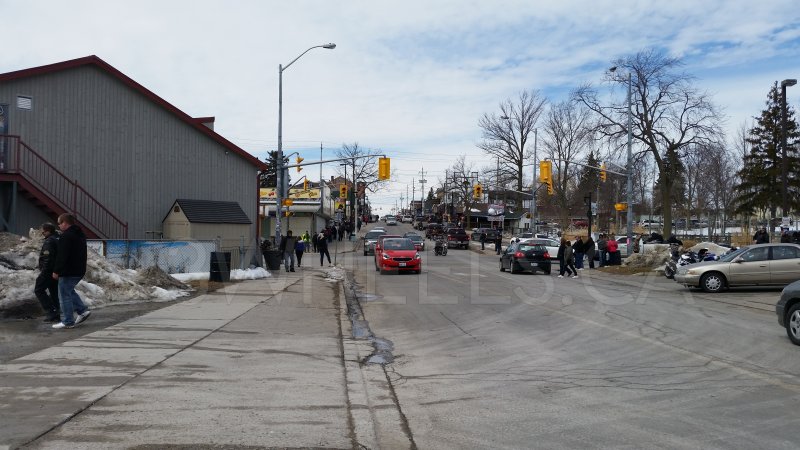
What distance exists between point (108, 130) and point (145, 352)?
18.9m

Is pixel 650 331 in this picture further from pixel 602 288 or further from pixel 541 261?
pixel 541 261

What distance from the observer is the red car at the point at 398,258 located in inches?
1069

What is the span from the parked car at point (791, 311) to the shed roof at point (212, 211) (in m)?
21.7

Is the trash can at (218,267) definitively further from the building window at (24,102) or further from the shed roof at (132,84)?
the shed roof at (132,84)

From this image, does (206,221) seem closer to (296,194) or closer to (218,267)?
(218,267)

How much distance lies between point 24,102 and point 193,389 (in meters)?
20.1

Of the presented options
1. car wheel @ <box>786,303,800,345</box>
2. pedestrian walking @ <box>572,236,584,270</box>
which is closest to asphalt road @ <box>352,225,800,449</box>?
car wheel @ <box>786,303,800,345</box>

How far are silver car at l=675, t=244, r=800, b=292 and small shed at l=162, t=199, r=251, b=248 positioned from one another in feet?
54.6

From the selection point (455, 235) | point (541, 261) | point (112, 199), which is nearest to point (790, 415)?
point (541, 261)

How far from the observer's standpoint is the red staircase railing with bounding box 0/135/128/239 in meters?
21.3

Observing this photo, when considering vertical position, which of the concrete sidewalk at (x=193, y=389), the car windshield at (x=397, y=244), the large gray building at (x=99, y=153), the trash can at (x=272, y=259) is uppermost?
the large gray building at (x=99, y=153)

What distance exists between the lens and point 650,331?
11.9 meters

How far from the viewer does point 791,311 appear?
34.2 feet

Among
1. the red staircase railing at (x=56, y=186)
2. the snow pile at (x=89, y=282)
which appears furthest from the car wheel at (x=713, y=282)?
the red staircase railing at (x=56, y=186)
